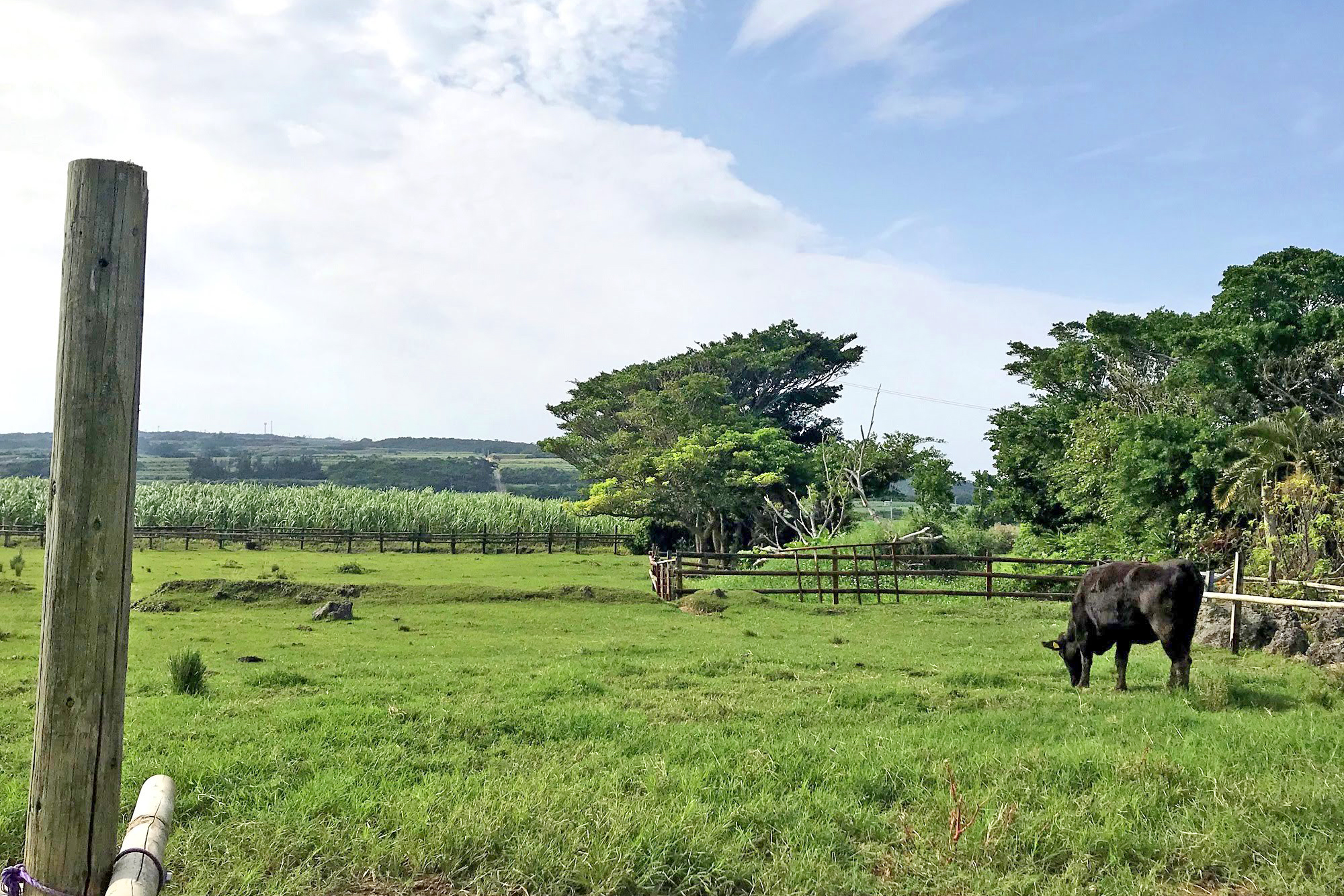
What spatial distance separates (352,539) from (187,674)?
2820cm

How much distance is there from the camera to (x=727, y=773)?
18.8 feet

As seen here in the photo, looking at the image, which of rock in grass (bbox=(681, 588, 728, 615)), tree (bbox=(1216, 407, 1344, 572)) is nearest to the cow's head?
rock in grass (bbox=(681, 588, 728, 615))

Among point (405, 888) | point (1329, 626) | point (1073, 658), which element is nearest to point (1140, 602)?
point (1073, 658)

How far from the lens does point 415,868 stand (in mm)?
4363

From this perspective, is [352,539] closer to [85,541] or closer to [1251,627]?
[1251,627]

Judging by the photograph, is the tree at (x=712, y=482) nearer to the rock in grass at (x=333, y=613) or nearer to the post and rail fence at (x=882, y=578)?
the post and rail fence at (x=882, y=578)

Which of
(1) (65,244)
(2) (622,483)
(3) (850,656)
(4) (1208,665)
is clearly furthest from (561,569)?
(1) (65,244)

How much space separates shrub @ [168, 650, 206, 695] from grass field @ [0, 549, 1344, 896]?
0.39ft

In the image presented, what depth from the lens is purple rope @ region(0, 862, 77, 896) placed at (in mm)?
2729

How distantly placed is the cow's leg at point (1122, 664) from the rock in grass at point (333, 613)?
39.5ft

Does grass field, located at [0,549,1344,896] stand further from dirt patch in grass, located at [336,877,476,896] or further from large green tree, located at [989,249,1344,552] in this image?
large green tree, located at [989,249,1344,552]

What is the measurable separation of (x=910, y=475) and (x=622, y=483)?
1123cm

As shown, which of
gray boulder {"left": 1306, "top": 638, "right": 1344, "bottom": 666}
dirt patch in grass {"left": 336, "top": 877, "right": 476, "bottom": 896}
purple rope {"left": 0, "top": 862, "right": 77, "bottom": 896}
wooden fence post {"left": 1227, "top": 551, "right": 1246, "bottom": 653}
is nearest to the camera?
purple rope {"left": 0, "top": 862, "right": 77, "bottom": 896}

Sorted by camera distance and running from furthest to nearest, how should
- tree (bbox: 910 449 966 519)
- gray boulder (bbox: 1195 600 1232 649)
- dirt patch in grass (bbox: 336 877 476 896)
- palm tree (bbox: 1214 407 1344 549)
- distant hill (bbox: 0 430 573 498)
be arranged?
distant hill (bbox: 0 430 573 498) → tree (bbox: 910 449 966 519) → palm tree (bbox: 1214 407 1344 549) → gray boulder (bbox: 1195 600 1232 649) → dirt patch in grass (bbox: 336 877 476 896)
